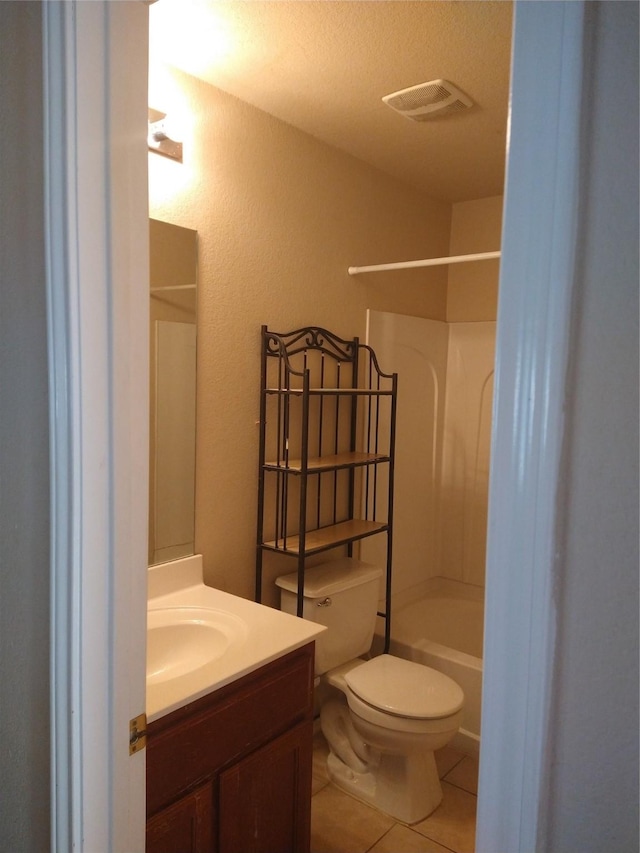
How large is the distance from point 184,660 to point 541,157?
1.62 meters

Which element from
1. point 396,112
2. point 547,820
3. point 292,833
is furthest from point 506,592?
point 396,112

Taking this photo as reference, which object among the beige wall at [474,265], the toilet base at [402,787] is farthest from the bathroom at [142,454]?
the beige wall at [474,265]

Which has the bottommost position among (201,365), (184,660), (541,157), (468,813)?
(468,813)

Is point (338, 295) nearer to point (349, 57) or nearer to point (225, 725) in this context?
point (349, 57)

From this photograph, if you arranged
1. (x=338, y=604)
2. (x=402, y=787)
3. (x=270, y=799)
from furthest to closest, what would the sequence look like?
(x=338, y=604), (x=402, y=787), (x=270, y=799)

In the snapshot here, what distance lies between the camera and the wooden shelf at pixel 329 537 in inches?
87.8

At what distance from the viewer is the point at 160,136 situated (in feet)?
5.91

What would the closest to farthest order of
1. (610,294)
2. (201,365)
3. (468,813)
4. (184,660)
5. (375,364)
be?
(610,294)
(184,660)
(201,365)
(468,813)
(375,364)

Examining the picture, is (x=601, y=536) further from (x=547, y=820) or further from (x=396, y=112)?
(x=396, y=112)

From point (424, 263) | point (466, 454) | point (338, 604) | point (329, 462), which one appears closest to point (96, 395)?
point (329, 462)

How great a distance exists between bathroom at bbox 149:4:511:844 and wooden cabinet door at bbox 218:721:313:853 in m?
0.65

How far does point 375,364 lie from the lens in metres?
2.62

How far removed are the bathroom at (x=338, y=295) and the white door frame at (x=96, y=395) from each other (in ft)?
2.99

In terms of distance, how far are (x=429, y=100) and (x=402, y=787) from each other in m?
2.46
